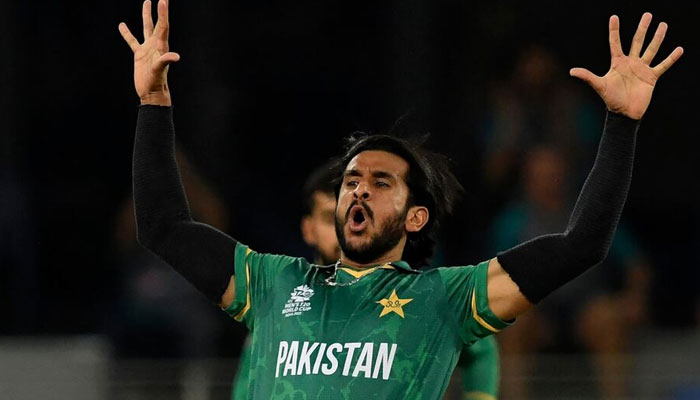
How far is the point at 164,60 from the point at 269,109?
3683 millimetres

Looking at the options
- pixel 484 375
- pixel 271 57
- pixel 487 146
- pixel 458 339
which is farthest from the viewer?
pixel 271 57

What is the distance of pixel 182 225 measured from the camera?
392cm

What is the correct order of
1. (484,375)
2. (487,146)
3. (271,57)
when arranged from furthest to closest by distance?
(271,57) < (487,146) < (484,375)

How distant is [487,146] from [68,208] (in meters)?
2.00

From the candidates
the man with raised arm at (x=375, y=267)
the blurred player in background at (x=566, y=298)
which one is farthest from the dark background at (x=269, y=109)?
the man with raised arm at (x=375, y=267)

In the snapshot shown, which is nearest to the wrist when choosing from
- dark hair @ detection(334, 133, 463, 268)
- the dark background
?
dark hair @ detection(334, 133, 463, 268)

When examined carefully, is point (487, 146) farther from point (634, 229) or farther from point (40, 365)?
point (40, 365)

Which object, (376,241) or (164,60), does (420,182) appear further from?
(164,60)

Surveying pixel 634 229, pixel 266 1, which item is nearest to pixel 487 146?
pixel 634 229

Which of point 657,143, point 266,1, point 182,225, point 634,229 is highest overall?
point 266,1

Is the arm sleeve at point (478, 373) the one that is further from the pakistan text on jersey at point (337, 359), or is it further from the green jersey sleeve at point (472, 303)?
the pakistan text on jersey at point (337, 359)

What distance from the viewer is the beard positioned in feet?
13.0

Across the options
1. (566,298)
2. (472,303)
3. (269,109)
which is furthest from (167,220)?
(269,109)

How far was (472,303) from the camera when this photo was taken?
379 centimetres
